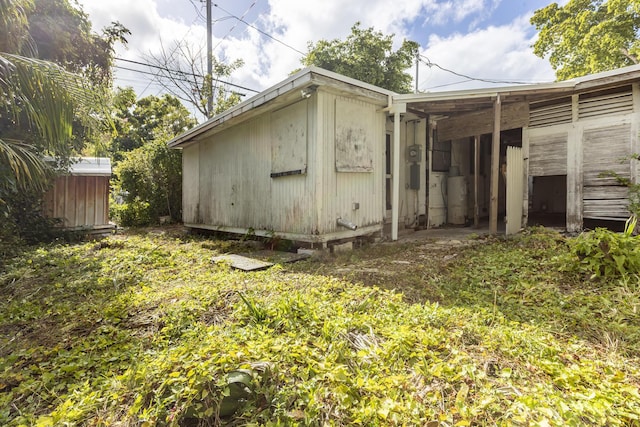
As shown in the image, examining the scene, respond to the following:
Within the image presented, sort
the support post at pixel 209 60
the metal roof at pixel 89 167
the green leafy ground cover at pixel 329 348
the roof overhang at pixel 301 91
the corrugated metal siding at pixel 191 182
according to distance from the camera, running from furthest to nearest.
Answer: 1. the support post at pixel 209 60
2. the corrugated metal siding at pixel 191 182
3. the metal roof at pixel 89 167
4. the roof overhang at pixel 301 91
5. the green leafy ground cover at pixel 329 348

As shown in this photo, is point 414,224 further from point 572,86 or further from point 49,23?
point 49,23

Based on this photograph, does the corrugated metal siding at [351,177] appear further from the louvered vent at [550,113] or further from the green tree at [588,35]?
the green tree at [588,35]

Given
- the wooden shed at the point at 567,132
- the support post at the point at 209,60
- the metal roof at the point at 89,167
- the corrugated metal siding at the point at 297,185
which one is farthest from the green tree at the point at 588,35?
the metal roof at the point at 89,167

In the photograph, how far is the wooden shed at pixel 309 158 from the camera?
4.74 meters

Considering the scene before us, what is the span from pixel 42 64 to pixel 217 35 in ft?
41.9

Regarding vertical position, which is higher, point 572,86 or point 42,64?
point 572,86

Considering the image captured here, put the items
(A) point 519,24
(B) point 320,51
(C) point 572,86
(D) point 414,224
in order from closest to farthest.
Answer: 1. (C) point 572,86
2. (D) point 414,224
3. (A) point 519,24
4. (B) point 320,51

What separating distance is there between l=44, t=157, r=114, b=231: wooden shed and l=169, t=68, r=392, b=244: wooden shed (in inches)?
136

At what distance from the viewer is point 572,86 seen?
200 inches

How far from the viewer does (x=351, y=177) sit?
17.2ft

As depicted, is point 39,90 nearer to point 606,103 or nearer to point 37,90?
point 37,90

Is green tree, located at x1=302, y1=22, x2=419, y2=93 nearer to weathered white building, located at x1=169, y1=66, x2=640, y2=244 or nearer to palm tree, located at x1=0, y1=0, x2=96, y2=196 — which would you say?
weathered white building, located at x1=169, y1=66, x2=640, y2=244

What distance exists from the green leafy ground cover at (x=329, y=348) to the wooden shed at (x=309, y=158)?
1456 millimetres

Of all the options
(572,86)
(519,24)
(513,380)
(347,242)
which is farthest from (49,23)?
(519,24)
